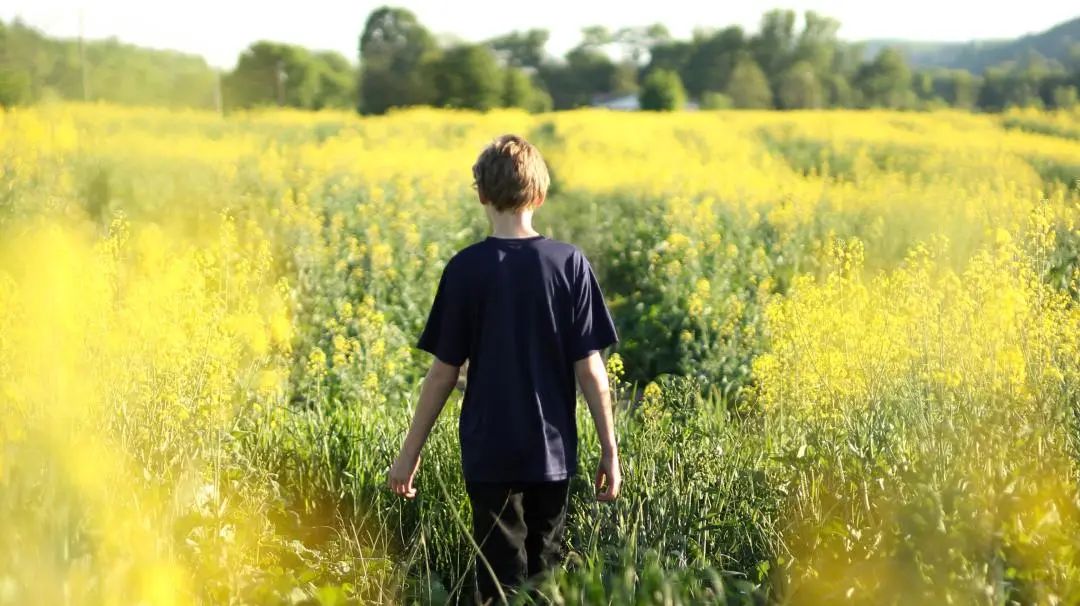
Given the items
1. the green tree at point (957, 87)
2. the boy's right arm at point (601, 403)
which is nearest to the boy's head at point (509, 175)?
the boy's right arm at point (601, 403)

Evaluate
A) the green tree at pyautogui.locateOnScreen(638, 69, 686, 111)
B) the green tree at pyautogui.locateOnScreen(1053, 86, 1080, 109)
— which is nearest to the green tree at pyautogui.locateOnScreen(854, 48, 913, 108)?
the green tree at pyautogui.locateOnScreen(638, 69, 686, 111)

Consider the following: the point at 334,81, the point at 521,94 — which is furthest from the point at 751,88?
the point at 334,81

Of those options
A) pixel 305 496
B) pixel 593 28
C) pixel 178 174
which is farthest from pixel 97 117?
pixel 593 28

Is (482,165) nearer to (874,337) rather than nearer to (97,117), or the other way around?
(874,337)

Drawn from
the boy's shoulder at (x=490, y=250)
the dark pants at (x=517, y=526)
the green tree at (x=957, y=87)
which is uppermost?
the green tree at (x=957, y=87)

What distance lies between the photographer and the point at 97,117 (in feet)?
27.9

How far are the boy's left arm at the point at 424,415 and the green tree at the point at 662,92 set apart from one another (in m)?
33.3

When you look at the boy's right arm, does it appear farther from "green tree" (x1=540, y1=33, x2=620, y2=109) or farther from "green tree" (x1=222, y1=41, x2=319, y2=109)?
"green tree" (x1=540, y1=33, x2=620, y2=109)

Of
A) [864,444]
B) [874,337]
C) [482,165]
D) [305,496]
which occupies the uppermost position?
[482,165]

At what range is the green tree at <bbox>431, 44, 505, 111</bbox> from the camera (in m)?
32.8

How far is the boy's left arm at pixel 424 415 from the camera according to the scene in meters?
2.92

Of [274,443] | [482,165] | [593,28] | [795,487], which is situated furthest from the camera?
[593,28]

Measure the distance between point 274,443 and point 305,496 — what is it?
0.34 m

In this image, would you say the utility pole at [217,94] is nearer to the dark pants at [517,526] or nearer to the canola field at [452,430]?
the canola field at [452,430]
